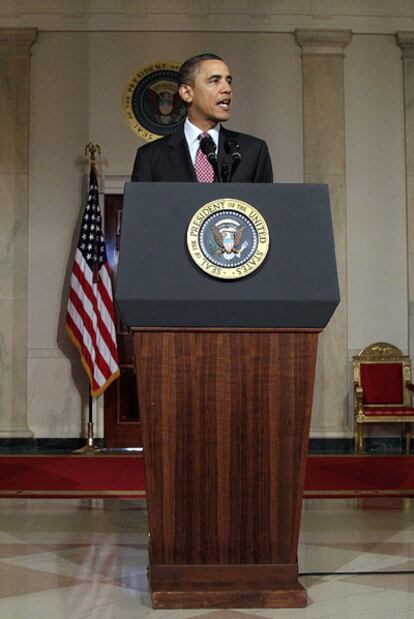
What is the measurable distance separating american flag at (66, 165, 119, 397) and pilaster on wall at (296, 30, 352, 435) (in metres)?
2.16

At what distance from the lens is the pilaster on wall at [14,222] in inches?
370

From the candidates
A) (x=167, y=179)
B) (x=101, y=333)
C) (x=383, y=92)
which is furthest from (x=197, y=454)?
(x=383, y=92)

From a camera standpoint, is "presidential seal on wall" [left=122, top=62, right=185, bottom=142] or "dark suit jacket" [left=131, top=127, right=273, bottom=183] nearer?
"dark suit jacket" [left=131, top=127, right=273, bottom=183]

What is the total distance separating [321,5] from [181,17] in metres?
1.47

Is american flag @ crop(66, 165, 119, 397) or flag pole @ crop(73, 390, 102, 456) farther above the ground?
american flag @ crop(66, 165, 119, 397)

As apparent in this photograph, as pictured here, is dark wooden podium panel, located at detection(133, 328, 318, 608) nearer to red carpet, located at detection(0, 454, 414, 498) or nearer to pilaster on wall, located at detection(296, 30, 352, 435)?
red carpet, located at detection(0, 454, 414, 498)

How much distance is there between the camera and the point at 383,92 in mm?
9664

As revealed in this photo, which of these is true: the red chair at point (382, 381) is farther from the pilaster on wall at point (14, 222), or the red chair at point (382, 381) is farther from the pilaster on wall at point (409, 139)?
the pilaster on wall at point (14, 222)

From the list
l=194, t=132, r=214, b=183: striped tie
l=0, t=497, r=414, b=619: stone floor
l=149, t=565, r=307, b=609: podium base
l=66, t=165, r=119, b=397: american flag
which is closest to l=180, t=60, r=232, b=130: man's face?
l=194, t=132, r=214, b=183: striped tie

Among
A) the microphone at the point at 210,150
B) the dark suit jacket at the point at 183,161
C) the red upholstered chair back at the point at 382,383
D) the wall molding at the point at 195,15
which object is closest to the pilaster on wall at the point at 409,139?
the wall molding at the point at 195,15

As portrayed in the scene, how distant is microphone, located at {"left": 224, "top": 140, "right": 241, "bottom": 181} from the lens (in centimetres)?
290

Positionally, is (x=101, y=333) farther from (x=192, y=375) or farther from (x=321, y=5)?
(x=192, y=375)

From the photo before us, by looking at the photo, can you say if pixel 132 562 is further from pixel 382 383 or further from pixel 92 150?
pixel 92 150

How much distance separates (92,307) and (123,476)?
2584 mm
